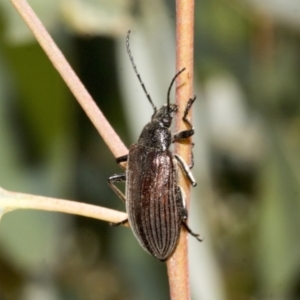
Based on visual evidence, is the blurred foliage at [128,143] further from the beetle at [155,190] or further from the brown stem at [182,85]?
the brown stem at [182,85]

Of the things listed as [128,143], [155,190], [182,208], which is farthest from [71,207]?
[128,143]

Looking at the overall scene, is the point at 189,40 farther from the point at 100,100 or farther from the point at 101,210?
the point at 100,100

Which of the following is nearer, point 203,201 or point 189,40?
point 189,40

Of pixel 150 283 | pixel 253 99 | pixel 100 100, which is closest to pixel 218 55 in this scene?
pixel 253 99

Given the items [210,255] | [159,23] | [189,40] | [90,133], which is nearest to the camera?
[189,40]

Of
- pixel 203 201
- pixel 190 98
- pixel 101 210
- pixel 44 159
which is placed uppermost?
pixel 44 159

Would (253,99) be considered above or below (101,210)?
above

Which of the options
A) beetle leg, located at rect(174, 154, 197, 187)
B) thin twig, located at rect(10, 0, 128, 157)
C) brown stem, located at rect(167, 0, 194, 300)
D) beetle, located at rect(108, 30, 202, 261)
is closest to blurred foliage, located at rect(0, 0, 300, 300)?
beetle, located at rect(108, 30, 202, 261)

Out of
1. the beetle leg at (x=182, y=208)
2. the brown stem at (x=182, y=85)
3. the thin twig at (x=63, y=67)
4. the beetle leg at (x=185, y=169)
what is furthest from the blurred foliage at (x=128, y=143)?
the brown stem at (x=182, y=85)
